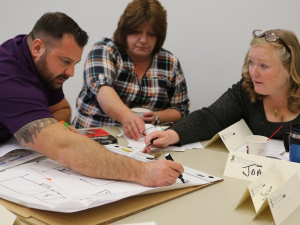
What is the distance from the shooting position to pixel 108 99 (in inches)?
74.5

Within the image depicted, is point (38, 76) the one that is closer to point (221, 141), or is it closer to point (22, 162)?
point (22, 162)

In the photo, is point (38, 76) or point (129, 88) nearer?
point (38, 76)

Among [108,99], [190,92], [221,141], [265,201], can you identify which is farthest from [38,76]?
[190,92]

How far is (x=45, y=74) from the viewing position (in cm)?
142

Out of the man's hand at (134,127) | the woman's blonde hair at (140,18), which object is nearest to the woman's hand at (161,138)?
the man's hand at (134,127)

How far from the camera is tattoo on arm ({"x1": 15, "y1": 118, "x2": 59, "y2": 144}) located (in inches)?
44.8

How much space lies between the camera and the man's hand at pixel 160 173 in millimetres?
1068

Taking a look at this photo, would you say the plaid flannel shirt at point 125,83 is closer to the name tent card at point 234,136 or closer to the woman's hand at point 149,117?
the woman's hand at point 149,117

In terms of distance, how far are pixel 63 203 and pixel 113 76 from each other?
1.24m

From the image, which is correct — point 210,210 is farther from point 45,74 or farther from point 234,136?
point 45,74

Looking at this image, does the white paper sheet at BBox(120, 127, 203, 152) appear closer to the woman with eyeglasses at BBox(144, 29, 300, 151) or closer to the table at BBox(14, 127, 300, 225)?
the woman with eyeglasses at BBox(144, 29, 300, 151)

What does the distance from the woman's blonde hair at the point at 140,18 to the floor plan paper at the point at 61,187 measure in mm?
1086

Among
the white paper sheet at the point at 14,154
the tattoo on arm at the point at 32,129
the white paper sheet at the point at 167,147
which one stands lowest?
the white paper sheet at the point at 167,147

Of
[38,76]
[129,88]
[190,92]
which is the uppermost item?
[38,76]
